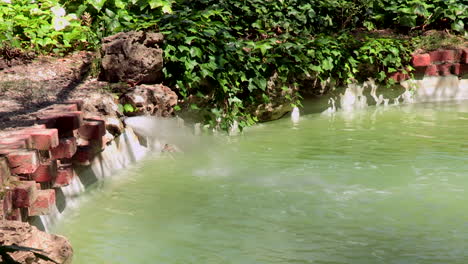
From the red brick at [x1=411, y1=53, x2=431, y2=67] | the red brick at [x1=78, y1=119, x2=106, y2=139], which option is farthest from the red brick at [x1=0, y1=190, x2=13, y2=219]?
the red brick at [x1=411, y1=53, x2=431, y2=67]

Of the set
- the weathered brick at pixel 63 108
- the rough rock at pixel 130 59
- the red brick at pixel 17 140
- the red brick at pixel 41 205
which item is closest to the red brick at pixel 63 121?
the weathered brick at pixel 63 108

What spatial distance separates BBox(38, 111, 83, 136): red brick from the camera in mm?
4207

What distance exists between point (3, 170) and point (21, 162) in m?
0.12

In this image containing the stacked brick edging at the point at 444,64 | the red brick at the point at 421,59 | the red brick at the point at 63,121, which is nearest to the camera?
the red brick at the point at 63,121

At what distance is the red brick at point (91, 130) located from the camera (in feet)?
15.3

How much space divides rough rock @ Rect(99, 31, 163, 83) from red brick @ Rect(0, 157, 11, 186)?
9.59 feet

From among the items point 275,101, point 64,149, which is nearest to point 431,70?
point 275,101

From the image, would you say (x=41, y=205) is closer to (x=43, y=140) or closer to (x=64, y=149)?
(x=43, y=140)

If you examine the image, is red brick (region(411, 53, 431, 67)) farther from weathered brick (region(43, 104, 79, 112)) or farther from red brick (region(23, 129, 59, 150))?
red brick (region(23, 129, 59, 150))

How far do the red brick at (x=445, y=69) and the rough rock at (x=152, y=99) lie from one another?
4.03 metres

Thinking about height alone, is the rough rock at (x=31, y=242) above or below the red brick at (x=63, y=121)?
below

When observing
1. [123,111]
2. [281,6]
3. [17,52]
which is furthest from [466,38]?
[17,52]

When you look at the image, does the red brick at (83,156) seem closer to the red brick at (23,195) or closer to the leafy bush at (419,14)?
the red brick at (23,195)

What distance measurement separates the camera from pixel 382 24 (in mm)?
9445
